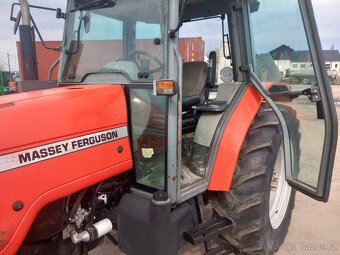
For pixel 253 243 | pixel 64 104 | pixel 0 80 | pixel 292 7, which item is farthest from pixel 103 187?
→ pixel 0 80

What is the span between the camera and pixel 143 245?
6.01 ft

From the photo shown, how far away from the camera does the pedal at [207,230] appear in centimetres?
196

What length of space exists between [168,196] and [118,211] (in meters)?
0.36

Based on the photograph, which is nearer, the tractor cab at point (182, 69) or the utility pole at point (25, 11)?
the tractor cab at point (182, 69)

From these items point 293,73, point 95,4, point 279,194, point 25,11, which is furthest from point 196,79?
point 25,11

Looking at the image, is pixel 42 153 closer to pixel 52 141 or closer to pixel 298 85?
pixel 52 141

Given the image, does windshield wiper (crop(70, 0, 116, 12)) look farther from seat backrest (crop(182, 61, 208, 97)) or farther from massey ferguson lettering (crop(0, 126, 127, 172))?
seat backrest (crop(182, 61, 208, 97))

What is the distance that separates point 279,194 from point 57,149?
203cm

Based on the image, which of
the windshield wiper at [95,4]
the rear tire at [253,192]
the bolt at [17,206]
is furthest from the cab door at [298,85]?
the bolt at [17,206]

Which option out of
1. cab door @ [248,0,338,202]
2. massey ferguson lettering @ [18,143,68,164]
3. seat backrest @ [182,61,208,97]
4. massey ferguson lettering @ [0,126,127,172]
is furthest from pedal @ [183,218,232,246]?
seat backrest @ [182,61,208,97]

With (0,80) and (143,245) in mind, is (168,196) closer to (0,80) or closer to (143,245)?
(143,245)

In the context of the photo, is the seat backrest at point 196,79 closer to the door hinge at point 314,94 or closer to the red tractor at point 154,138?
the red tractor at point 154,138

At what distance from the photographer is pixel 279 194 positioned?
2.72m

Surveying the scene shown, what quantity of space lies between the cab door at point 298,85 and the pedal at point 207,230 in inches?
22.2
